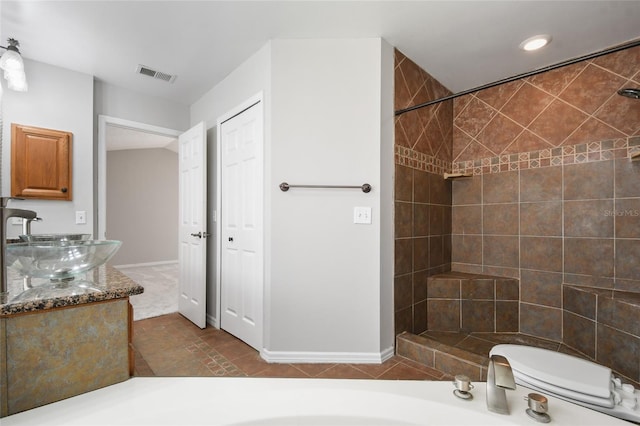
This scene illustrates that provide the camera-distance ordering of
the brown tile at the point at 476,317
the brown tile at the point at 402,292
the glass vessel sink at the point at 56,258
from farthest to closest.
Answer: the brown tile at the point at 476,317 < the brown tile at the point at 402,292 < the glass vessel sink at the point at 56,258

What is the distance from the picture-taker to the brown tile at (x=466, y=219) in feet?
9.13

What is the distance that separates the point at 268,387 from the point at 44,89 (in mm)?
3159

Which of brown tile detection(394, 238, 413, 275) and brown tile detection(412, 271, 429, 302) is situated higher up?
brown tile detection(394, 238, 413, 275)

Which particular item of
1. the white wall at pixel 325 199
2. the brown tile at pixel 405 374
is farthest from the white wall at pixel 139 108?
the brown tile at pixel 405 374

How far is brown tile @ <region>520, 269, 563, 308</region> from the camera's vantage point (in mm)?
2357

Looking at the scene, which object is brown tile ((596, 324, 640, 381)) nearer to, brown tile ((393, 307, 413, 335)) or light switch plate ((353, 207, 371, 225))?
brown tile ((393, 307, 413, 335))

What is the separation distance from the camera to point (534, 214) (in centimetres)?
249

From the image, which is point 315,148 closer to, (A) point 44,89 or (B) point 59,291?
(B) point 59,291

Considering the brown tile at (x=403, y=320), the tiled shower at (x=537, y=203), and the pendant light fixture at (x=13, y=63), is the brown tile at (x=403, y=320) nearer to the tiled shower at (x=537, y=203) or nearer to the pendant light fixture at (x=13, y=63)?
the tiled shower at (x=537, y=203)

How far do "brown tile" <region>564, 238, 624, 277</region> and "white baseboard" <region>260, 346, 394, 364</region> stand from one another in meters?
1.75

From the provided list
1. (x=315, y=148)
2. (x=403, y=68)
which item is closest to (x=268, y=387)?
(x=315, y=148)

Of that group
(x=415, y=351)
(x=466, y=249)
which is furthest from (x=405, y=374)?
(x=466, y=249)

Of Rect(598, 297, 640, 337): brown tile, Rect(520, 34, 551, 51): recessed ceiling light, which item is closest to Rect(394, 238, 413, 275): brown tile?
Rect(598, 297, 640, 337): brown tile

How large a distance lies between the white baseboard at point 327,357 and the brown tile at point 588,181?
2.06 meters
